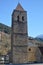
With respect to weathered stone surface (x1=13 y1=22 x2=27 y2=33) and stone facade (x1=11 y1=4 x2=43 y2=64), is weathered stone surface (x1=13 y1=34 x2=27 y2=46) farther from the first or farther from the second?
weathered stone surface (x1=13 y1=22 x2=27 y2=33)

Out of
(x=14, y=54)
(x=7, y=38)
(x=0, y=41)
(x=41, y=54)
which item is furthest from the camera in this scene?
(x=7, y=38)

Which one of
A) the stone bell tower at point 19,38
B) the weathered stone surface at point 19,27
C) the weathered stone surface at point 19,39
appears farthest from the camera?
the weathered stone surface at point 19,27

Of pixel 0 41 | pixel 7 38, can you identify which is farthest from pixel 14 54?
pixel 7 38

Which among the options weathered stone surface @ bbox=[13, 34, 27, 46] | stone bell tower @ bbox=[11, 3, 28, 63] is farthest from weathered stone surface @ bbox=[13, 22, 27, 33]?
weathered stone surface @ bbox=[13, 34, 27, 46]

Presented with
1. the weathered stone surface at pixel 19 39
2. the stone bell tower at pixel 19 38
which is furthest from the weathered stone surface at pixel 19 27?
the weathered stone surface at pixel 19 39

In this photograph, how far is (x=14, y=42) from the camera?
114ft

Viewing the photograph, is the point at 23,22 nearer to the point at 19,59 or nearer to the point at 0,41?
the point at 19,59

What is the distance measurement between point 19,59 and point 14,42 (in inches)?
111

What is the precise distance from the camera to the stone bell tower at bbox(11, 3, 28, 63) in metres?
34.4

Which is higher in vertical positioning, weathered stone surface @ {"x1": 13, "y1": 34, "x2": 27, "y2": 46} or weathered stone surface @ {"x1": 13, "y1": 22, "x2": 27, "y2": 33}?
weathered stone surface @ {"x1": 13, "y1": 22, "x2": 27, "y2": 33}

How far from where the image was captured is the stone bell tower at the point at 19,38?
34.4 m

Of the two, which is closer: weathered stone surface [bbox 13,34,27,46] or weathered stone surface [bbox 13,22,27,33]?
weathered stone surface [bbox 13,34,27,46]

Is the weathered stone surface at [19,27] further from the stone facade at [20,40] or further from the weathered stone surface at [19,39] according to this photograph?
the weathered stone surface at [19,39]

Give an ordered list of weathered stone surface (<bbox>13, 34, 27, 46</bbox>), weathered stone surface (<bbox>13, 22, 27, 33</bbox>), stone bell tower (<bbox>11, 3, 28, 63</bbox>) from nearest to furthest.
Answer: stone bell tower (<bbox>11, 3, 28, 63</bbox>)
weathered stone surface (<bbox>13, 34, 27, 46</bbox>)
weathered stone surface (<bbox>13, 22, 27, 33</bbox>)
